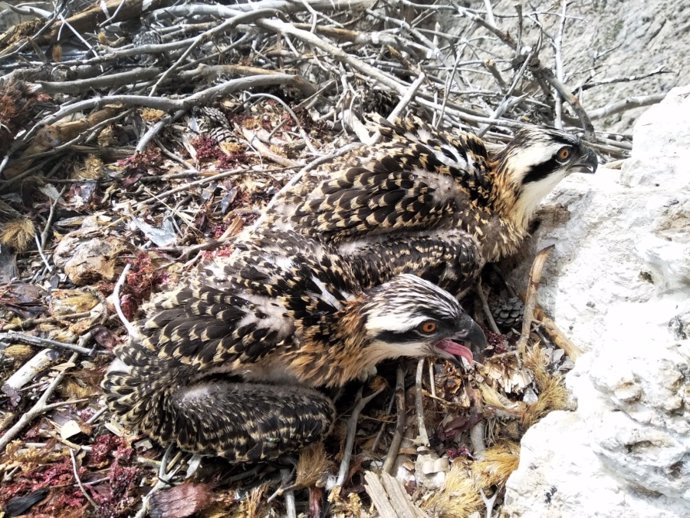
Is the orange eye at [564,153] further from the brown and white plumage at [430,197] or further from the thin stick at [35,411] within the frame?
the thin stick at [35,411]

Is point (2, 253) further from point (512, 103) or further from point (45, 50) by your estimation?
point (512, 103)

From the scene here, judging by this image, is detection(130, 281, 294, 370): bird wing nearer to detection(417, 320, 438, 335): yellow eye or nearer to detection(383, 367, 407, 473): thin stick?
detection(417, 320, 438, 335): yellow eye

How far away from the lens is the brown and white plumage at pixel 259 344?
2.65 meters

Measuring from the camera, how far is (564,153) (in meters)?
3.28

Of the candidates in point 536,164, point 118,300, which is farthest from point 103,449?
point 536,164

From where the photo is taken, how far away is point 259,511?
8.80 feet

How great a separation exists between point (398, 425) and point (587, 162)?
182 centimetres

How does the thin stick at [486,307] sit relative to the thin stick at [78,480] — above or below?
above

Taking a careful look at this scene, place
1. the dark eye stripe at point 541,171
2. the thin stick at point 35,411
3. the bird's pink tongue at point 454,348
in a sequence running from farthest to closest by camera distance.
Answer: the dark eye stripe at point 541,171 → the thin stick at point 35,411 → the bird's pink tongue at point 454,348

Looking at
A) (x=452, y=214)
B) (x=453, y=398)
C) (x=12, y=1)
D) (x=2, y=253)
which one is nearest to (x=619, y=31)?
(x=452, y=214)

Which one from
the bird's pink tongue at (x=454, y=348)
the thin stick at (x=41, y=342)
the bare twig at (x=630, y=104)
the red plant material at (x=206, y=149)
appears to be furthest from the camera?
the red plant material at (x=206, y=149)

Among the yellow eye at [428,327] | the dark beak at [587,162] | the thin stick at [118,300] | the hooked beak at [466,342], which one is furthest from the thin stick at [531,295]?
the thin stick at [118,300]

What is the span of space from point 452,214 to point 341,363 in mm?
1088

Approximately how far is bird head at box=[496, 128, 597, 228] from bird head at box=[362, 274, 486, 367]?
973 mm
